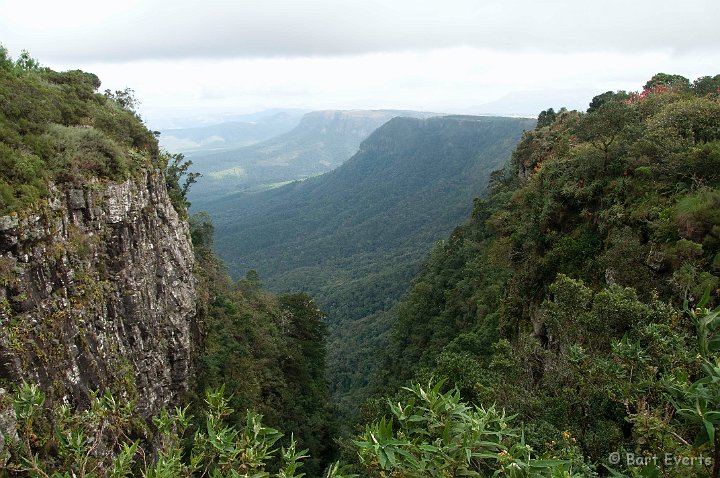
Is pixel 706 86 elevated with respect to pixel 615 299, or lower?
elevated

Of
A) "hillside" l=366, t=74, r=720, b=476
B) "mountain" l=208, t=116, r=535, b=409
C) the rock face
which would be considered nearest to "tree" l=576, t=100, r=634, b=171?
"hillside" l=366, t=74, r=720, b=476

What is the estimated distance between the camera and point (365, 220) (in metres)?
117

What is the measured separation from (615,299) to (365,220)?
108598mm

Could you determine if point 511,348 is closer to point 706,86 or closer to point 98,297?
point 98,297

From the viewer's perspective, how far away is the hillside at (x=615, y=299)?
21.2ft

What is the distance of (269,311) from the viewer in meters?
33.9

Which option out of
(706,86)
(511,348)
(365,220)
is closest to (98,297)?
(511,348)

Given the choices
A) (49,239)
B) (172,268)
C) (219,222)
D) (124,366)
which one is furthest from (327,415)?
(219,222)

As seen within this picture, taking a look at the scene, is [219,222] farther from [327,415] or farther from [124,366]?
[124,366]

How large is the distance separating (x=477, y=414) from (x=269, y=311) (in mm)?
30312

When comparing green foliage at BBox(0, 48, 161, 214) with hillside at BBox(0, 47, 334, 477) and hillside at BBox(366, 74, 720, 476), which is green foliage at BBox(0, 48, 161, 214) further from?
hillside at BBox(366, 74, 720, 476)

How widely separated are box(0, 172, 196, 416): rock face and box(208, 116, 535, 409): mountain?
92.6 ft

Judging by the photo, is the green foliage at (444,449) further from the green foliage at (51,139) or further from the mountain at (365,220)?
the mountain at (365,220)

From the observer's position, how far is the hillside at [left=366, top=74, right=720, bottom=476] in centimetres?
645
